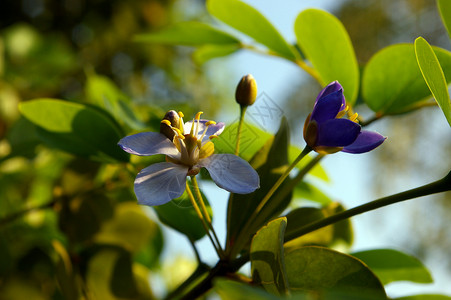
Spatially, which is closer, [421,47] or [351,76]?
[421,47]

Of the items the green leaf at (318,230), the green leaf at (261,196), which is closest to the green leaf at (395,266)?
the green leaf at (318,230)

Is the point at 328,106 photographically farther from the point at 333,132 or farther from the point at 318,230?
the point at 318,230

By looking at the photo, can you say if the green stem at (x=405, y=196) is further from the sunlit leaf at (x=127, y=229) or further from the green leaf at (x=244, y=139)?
the sunlit leaf at (x=127, y=229)

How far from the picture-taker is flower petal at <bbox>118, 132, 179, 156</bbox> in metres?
0.42

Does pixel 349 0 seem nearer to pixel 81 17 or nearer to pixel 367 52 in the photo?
pixel 367 52

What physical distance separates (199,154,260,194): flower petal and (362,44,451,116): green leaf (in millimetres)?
297

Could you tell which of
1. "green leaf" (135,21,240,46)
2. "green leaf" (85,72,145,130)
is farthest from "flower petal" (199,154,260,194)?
"green leaf" (135,21,240,46)

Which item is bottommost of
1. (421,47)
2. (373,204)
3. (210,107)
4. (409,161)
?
(409,161)

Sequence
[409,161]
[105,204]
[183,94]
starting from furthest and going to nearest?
1. [409,161]
2. [183,94]
3. [105,204]

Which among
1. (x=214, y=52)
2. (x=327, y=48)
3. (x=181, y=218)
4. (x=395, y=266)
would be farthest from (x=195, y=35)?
(x=395, y=266)

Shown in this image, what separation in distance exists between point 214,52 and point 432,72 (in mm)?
467

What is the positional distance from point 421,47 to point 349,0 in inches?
142

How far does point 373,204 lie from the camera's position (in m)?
0.41

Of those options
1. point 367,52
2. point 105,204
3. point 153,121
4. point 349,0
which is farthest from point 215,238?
point 349,0
